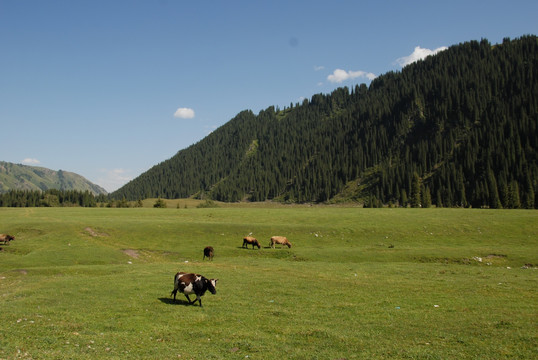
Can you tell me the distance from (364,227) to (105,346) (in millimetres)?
52817

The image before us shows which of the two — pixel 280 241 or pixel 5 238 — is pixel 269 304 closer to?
pixel 280 241

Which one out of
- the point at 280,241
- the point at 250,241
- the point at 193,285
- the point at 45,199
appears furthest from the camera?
the point at 45,199

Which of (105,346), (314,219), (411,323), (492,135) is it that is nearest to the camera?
(105,346)

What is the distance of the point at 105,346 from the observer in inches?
489

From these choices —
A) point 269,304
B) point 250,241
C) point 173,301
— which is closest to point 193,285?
point 173,301

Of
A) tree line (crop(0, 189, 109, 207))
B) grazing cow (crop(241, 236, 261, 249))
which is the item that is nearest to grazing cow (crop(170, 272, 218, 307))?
grazing cow (crop(241, 236, 261, 249))

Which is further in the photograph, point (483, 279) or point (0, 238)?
point (0, 238)

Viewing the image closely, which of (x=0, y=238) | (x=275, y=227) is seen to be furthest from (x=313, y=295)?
(x=0, y=238)

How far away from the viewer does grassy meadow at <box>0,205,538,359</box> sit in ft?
41.6

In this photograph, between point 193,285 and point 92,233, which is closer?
point 193,285

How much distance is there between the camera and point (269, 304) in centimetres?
1989

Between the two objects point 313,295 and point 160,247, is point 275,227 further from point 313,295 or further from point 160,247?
point 313,295

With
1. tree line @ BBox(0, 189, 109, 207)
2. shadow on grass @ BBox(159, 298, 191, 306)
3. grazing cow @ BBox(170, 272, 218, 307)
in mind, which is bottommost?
shadow on grass @ BBox(159, 298, 191, 306)

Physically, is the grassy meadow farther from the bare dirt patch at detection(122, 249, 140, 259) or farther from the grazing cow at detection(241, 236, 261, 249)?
the grazing cow at detection(241, 236, 261, 249)
